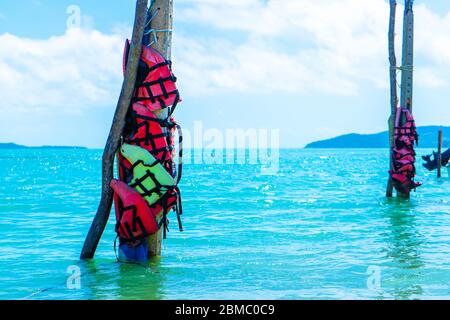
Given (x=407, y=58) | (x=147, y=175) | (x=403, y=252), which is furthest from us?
(x=407, y=58)

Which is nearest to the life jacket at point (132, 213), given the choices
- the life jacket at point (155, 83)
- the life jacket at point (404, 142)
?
the life jacket at point (155, 83)

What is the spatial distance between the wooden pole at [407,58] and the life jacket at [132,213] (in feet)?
40.1

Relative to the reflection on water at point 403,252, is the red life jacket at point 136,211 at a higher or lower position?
higher

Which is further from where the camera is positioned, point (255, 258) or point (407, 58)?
point (407, 58)

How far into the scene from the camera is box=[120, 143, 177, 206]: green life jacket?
8914 millimetres

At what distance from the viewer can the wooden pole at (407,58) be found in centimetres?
1939

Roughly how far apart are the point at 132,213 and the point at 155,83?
1.76 metres

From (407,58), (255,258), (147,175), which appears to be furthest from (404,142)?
(147,175)

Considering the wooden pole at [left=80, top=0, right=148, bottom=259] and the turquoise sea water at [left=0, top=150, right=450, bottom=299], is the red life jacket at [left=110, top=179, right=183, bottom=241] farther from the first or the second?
the turquoise sea water at [left=0, top=150, right=450, bottom=299]

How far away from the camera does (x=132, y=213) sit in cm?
898

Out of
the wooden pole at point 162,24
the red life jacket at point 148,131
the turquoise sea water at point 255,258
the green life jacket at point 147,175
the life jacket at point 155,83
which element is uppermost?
the wooden pole at point 162,24

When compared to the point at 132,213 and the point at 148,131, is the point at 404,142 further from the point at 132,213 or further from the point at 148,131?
the point at 132,213

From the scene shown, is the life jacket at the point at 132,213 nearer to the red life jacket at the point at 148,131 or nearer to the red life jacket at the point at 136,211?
the red life jacket at the point at 136,211
